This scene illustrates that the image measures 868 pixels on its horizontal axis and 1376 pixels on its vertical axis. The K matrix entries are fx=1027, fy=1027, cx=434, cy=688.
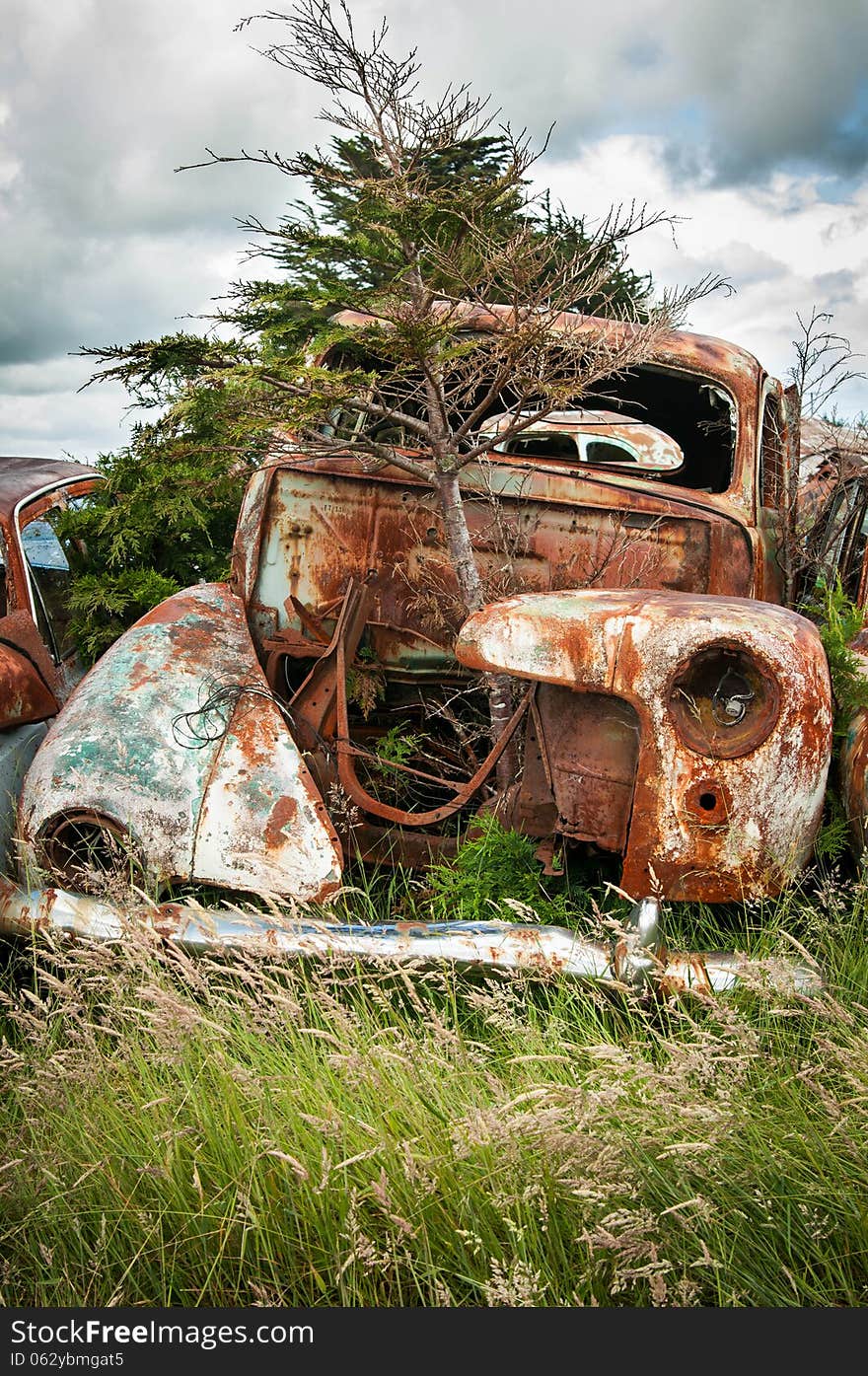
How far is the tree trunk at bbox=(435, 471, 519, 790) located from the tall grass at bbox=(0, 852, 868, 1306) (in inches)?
49.2

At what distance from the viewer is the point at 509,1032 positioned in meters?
2.48

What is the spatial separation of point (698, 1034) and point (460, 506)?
209 cm

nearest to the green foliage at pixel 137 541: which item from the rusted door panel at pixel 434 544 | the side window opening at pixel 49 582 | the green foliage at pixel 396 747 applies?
the side window opening at pixel 49 582

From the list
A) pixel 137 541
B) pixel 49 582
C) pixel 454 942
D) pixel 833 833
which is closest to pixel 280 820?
pixel 454 942

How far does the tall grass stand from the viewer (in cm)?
185

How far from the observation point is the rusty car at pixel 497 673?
2.60 m

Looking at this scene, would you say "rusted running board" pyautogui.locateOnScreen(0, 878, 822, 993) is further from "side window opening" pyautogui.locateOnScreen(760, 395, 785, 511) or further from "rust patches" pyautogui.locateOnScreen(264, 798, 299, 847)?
"side window opening" pyautogui.locateOnScreen(760, 395, 785, 511)

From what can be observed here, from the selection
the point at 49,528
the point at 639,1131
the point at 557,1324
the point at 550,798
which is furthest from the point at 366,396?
the point at 557,1324

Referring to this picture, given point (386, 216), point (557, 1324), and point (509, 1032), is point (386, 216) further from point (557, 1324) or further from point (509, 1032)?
point (557, 1324)

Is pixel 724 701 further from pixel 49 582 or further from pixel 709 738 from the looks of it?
pixel 49 582

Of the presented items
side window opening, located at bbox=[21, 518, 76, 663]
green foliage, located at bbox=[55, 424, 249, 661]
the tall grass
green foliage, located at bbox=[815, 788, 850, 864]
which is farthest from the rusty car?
side window opening, located at bbox=[21, 518, 76, 663]

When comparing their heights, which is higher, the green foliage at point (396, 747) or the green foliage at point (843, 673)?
the green foliage at point (843, 673)

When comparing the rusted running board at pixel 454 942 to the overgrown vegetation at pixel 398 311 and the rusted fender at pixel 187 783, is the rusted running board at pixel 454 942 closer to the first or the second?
the rusted fender at pixel 187 783

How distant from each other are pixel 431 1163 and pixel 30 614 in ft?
9.65
